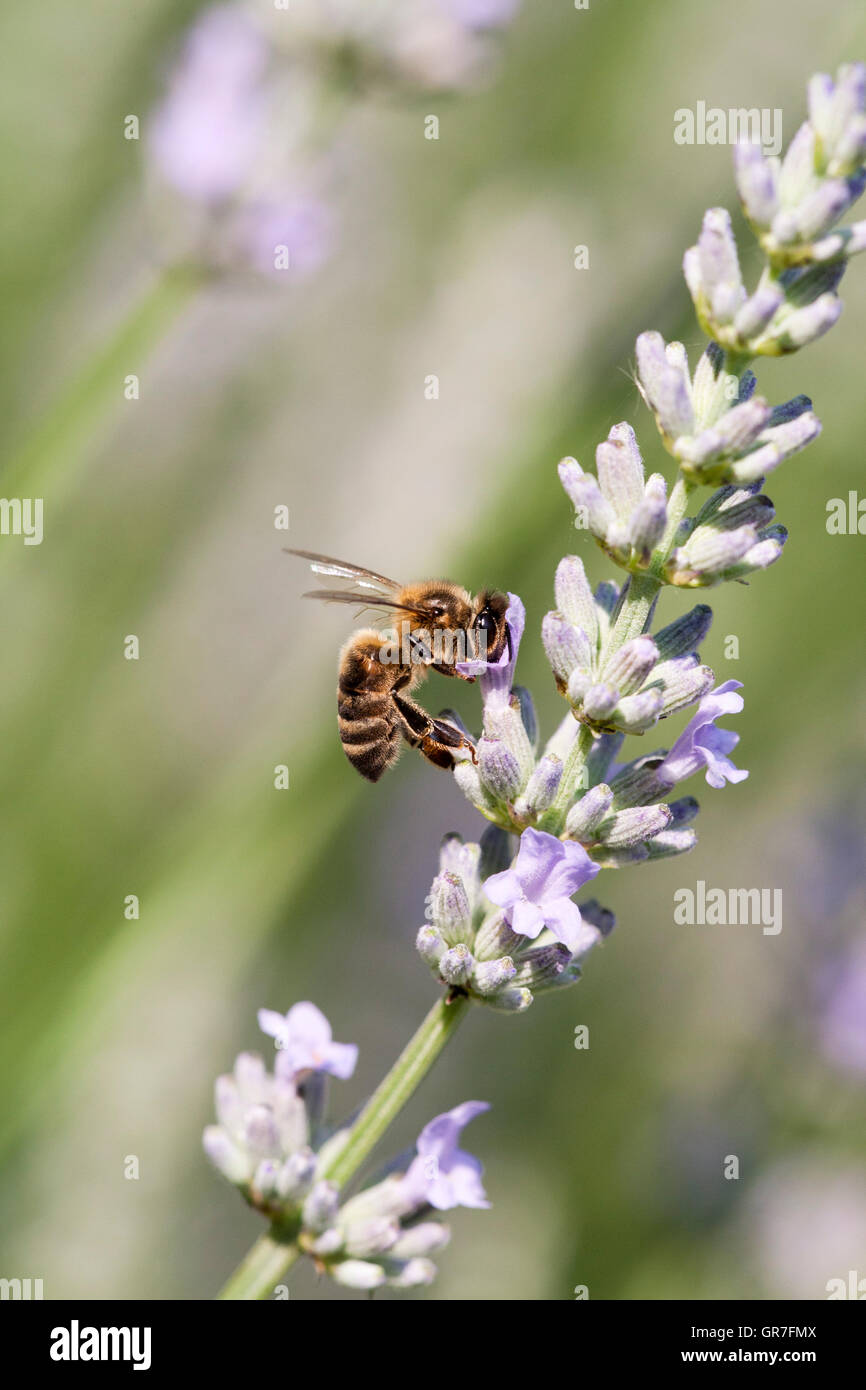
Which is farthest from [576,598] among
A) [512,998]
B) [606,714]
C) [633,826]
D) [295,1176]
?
[295,1176]

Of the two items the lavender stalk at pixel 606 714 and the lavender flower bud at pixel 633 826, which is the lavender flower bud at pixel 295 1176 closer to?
the lavender stalk at pixel 606 714

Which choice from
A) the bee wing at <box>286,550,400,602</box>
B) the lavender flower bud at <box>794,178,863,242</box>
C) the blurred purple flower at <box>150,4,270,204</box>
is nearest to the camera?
the lavender flower bud at <box>794,178,863,242</box>

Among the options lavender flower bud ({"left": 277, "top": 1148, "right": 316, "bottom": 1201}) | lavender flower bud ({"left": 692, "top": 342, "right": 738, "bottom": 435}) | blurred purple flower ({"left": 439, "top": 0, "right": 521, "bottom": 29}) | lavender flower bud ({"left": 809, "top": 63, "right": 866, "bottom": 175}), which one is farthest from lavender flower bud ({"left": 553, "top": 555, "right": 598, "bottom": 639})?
blurred purple flower ({"left": 439, "top": 0, "right": 521, "bottom": 29})

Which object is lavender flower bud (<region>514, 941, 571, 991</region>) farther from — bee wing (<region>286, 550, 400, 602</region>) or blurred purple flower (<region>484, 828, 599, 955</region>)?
bee wing (<region>286, 550, 400, 602</region>)

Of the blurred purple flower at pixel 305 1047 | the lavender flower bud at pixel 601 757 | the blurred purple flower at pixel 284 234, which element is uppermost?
the blurred purple flower at pixel 284 234

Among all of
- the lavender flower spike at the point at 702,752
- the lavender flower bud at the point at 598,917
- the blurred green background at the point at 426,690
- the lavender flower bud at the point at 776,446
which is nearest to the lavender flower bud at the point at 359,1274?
the lavender flower bud at the point at 598,917

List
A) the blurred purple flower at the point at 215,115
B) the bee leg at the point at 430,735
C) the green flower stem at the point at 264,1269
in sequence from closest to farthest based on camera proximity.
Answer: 1. the green flower stem at the point at 264,1269
2. the bee leg at the point at 430,735
3. the blurred purple flower at the point at 215,115

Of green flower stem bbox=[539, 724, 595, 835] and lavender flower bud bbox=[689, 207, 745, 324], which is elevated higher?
lavender flower bud bbox=[689, 207, 745, 324]

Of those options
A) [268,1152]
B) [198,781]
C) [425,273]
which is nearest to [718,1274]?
[268,1152]
